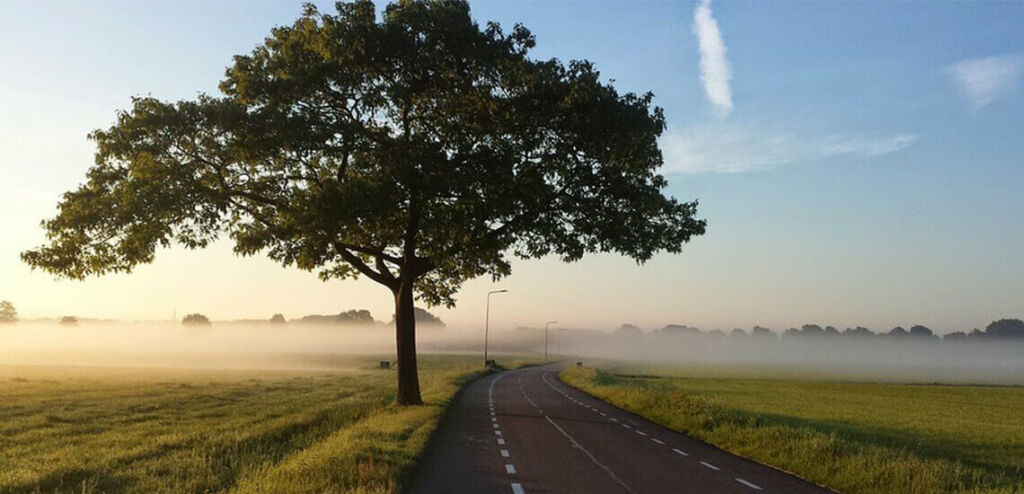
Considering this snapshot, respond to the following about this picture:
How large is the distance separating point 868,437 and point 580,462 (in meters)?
13.9

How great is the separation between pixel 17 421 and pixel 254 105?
13.9 m

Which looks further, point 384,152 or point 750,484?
point 384,152

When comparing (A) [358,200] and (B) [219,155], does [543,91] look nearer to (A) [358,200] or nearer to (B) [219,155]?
(A) [358,200]

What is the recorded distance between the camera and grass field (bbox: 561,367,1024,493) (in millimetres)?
12273

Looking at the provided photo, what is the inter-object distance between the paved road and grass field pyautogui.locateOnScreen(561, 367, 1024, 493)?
0.79 metres

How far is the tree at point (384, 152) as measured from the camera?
75.5 feet

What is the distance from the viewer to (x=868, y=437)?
23141mm

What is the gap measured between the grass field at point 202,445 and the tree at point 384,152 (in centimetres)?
563

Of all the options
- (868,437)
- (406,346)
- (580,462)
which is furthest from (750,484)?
(406,346)

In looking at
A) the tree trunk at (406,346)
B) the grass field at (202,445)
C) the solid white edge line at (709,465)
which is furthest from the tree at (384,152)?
the solid white edge line at (709,465)

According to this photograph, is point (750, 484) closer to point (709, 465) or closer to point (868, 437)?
point (709, 465)

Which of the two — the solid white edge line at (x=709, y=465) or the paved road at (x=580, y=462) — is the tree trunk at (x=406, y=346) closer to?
the paved road at (x=580, y=462)

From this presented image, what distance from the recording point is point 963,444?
2381cm

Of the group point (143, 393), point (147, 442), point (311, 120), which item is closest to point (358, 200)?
point (311, 120)
